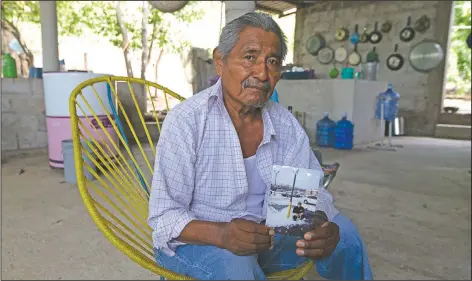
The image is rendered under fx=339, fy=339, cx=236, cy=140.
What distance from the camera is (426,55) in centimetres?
761

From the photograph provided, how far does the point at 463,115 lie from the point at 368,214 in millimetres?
6592

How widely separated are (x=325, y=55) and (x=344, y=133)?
4389 millimetres

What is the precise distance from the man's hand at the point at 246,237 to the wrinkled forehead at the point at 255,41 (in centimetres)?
51

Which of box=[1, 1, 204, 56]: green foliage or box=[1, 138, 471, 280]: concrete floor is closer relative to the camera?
box=[1, 138, 471, 280]: concrete floor

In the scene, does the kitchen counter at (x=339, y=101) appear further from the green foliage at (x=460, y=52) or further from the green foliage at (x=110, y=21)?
the green foliage at (x=110, y=21)

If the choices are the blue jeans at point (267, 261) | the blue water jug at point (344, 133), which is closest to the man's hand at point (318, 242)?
the blue jeans at point (267, 261)

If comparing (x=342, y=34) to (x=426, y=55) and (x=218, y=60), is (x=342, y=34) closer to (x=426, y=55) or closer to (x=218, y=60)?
(x=426, y=55)

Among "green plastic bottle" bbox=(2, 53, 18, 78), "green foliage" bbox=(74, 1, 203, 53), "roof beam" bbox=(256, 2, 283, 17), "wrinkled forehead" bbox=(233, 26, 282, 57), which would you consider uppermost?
"roof beam" bbox=(256, 2, 283, 17)

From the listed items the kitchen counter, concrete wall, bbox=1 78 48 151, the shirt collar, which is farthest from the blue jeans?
the kitchen counter

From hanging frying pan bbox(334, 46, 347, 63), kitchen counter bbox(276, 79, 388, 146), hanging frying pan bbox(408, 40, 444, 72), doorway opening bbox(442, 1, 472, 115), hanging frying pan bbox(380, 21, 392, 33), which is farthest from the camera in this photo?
doorway opening bbox(442, 1, 472, 115)

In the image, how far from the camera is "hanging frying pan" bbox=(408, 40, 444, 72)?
7.43 metres

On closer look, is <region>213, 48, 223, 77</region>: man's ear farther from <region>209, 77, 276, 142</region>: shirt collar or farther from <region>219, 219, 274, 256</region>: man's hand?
<region>219, 219, 274, 256</region>: man's hand

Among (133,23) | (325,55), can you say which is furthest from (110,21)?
(325,55)

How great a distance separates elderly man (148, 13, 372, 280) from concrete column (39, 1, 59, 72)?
578 cm
